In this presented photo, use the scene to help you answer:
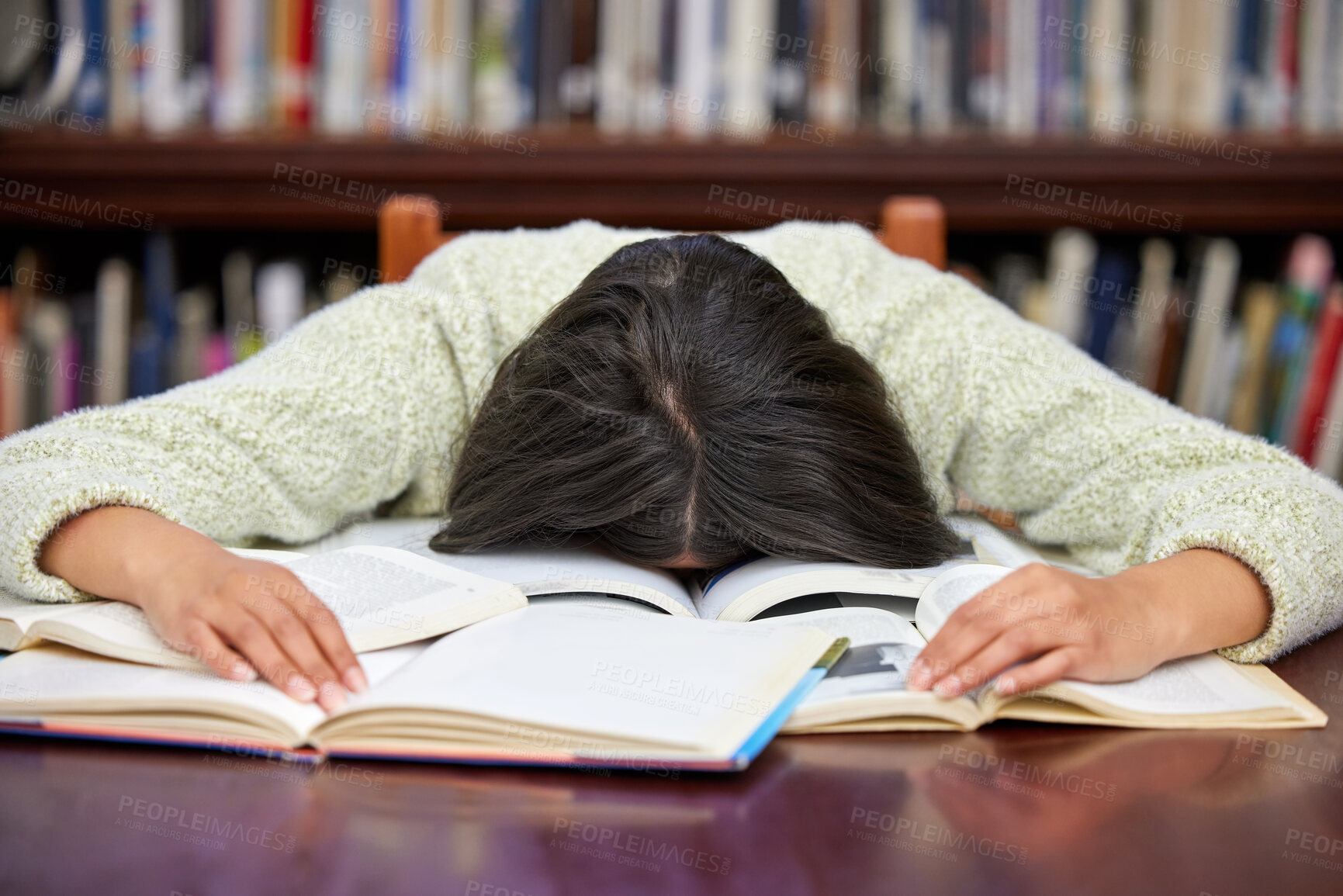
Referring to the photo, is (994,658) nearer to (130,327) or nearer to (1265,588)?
(1265,588)

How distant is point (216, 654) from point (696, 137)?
4.06 ft

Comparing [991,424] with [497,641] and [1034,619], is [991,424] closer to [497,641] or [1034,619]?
[1034,619]

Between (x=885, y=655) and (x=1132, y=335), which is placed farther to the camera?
(x=1132, y=335)

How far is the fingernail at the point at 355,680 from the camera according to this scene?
2.03ft

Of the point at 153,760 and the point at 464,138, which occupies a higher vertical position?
the point at 464,138

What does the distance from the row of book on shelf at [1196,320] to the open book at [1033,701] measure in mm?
1114

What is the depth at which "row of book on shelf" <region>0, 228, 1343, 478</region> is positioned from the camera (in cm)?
169

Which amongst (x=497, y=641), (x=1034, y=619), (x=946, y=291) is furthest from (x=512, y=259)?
(x=1034, y=619)

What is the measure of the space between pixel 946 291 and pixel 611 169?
2.38 feet

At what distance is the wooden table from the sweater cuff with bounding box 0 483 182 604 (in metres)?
0.15

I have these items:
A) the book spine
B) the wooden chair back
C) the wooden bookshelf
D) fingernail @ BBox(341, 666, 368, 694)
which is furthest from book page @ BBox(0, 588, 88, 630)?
the book spine

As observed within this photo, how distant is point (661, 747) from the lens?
0.56 m

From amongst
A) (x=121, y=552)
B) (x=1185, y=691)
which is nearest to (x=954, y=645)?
(x=1185, y=691)

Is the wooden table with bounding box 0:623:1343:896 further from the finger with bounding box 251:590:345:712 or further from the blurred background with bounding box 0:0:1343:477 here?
the blurred background with bounding box 0:0:1343:477
